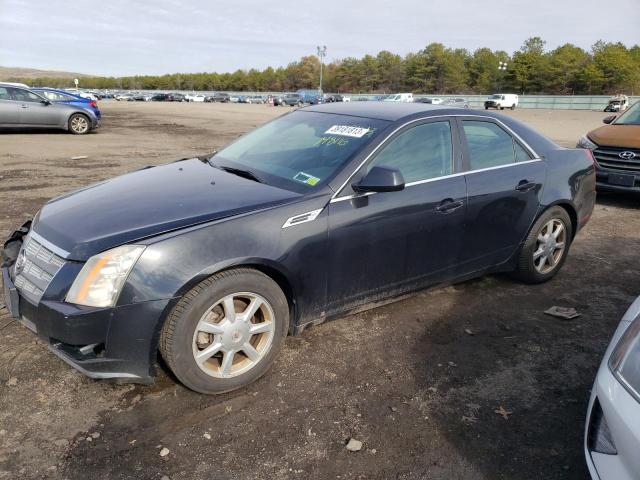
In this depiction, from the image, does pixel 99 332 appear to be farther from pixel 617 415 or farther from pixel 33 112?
pixel 33 112

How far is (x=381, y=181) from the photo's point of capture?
3.06m

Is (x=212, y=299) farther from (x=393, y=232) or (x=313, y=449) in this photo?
(x=393, y=232)

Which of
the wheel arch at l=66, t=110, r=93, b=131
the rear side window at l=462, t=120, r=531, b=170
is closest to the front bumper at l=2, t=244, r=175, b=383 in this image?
the rear side window at l=462, t=120, r=531, b=170

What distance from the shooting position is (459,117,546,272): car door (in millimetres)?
3816

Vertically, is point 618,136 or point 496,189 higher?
point 618,136

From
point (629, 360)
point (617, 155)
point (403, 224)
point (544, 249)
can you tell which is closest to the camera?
point (629, 360)

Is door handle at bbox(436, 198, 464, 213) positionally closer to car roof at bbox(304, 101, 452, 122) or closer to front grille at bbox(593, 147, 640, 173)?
car roof at bbox(304, 101, 452, 122)

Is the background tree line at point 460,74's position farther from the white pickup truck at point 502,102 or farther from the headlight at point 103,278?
the headlight at point 103,278

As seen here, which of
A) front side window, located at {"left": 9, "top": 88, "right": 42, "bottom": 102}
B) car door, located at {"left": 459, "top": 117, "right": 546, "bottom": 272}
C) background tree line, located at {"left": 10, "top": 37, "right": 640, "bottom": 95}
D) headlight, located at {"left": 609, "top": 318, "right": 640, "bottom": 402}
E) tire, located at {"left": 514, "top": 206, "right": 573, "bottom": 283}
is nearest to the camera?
headlight, located at {"left": 609, "top": 318, "right": 640, "bottom": 402}

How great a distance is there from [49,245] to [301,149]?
177cm

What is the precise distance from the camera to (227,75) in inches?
6496

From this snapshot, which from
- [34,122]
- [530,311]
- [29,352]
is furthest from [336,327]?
[34,122]

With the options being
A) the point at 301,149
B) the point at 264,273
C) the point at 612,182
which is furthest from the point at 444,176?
the point at 612,182

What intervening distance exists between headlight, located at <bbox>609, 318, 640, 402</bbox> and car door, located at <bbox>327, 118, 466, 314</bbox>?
152cm
